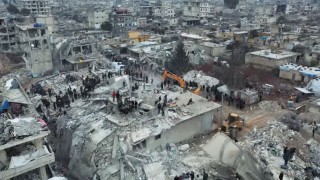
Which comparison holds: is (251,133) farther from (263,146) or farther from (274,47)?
(274,47)

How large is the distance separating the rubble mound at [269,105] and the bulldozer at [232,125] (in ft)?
11.8

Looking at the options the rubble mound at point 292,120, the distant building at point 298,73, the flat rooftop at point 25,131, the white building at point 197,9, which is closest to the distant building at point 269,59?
the distant building at point 298,73

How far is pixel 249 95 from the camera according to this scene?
846 inches

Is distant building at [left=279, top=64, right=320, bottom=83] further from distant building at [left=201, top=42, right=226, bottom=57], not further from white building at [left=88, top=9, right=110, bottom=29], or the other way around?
white building at [left=88, top=9, right=110, bottom=29]

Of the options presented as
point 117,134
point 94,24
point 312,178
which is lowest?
point 312,178

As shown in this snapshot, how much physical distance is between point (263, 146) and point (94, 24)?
2033 inches

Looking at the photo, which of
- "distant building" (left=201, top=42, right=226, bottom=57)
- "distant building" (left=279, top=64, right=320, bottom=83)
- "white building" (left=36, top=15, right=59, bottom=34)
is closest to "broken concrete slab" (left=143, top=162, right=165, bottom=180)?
"distant building" (left=279, top=64, right=320, bottom=83)

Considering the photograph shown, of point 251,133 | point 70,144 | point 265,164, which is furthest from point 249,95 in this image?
point 70,144

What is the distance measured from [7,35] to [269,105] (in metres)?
35.4

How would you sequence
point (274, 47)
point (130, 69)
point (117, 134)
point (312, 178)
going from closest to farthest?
point (312, 178), point (117, 134), point (130, 69), point (274, 47)

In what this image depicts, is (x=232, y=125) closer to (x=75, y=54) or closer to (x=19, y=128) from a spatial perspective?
(x=19, y=128)

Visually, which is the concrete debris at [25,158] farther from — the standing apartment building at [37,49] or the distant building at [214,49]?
the distant building at [214,49]

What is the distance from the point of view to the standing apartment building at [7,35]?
40125mm

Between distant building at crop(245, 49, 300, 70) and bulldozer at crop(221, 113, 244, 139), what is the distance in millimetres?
12753
